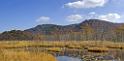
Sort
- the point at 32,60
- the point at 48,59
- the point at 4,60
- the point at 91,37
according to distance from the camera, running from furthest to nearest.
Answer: the point at 91,37, the point at 48,59, the point at 32,60, the point at 4,60

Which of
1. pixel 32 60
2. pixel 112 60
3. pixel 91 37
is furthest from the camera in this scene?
pixel 91 37

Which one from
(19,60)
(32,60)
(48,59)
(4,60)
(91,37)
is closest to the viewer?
(4,60)

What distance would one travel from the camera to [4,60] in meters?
16.7

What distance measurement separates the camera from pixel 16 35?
196750 mm

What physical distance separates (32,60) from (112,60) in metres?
15.8

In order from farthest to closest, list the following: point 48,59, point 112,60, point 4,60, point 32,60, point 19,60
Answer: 1. point 112,60
2. point 48,59
3. point 32,60
4. point 19,60
5. point 4,60

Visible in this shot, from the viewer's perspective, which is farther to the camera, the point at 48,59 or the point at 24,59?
the point at 48,59

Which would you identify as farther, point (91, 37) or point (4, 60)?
point (91, 37)

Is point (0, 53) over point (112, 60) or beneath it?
over

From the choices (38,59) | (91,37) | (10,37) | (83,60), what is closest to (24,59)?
(38,59)

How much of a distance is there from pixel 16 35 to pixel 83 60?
164468 mm

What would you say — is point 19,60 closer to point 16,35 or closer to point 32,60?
point 32,60

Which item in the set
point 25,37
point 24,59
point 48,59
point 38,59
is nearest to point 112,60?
point 48,59

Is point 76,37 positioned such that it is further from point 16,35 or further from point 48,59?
point 48,59
